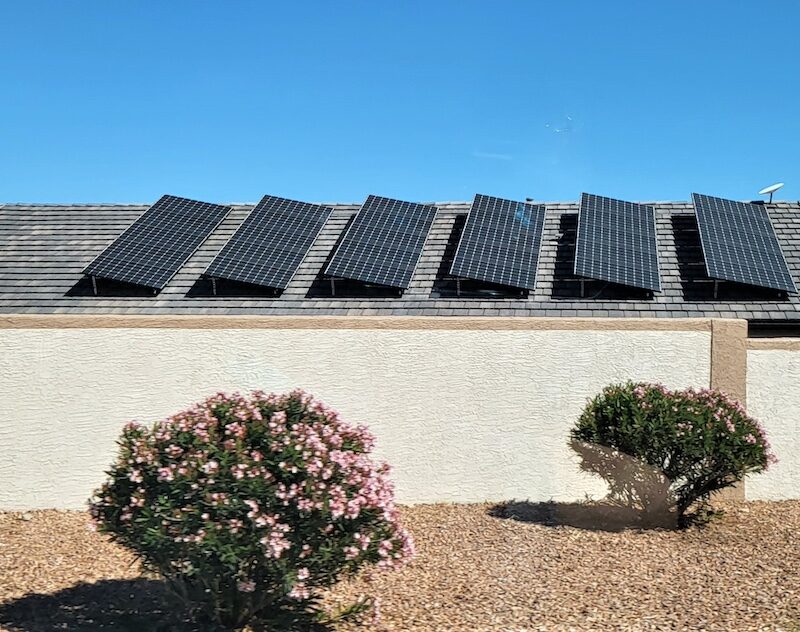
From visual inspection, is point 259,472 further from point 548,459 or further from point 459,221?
point 459,221

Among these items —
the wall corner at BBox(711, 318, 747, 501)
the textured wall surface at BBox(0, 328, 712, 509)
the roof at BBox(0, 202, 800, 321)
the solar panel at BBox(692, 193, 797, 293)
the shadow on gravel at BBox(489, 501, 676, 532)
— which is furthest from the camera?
the solar panel at BBox(692, 193, 797, 293)

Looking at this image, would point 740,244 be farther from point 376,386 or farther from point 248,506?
point 248,506

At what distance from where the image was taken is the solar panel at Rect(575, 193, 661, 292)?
13.4 meters

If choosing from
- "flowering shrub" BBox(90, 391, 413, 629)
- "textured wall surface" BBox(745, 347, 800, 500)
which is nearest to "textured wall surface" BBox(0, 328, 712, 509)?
"textured wall surface" BBox(745, 347, 800, 500)

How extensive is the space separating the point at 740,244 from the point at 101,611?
11.3m

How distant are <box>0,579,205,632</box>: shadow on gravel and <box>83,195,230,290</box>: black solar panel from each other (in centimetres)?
645

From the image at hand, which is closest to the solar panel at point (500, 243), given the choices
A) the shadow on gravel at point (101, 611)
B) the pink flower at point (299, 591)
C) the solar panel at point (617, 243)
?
the solar panel at point (617, 243)

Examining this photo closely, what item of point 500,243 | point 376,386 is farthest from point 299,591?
point 500,243

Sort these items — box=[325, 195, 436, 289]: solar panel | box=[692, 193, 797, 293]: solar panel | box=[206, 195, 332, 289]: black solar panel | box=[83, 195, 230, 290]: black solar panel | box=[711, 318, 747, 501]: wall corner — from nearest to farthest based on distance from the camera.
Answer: box=[711, 318, 747, 501]: wall corner < box=[692, 193, 797, 293]: solar panel < box=[325, 195, 436, 289]: solar panel < box=[206, 195, 332, 289]: black solar panel < box=[83, 195, 230, 290]: black solar panel

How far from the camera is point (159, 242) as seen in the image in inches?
594

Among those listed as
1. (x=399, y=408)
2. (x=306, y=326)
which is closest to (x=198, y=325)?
(x=306, y=326)

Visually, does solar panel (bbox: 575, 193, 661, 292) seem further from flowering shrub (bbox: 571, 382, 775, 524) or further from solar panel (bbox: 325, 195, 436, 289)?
flowering shrub (bbox: 571, 382, 775, 524)

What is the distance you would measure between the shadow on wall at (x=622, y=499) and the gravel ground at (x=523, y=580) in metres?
0.13

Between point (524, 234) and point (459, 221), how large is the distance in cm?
139
